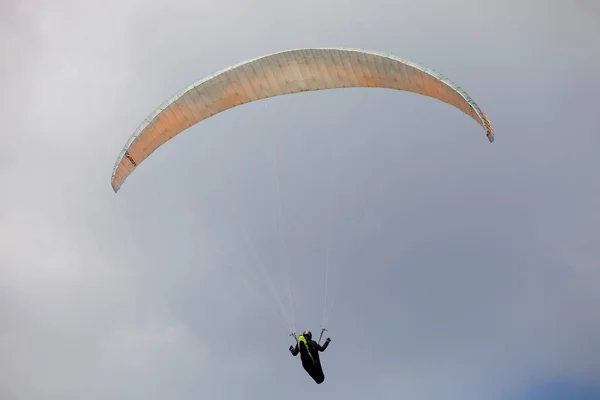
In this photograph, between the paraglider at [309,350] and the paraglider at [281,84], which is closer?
the paraglider at [281,84]

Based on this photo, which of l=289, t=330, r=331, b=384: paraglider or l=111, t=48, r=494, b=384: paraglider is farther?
l=289, t=330, r=331, b=384: paraglider

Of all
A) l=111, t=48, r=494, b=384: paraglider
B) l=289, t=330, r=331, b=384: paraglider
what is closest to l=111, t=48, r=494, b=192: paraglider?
l=111, t=48, r=494, b=384: paraglider

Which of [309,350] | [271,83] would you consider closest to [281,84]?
[271,83]

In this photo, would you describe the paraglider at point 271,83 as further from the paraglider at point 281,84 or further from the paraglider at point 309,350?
the paraglider at point 309,350

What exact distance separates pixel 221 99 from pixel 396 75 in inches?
267

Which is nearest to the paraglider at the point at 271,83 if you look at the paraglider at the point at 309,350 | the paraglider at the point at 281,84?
the paraglider at the point at 281,84

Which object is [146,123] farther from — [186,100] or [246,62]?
[246,62]

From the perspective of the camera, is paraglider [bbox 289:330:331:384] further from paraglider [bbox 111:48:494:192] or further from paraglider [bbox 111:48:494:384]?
paraglider [bbox 111:48:494:192]

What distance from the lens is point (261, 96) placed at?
29.4m

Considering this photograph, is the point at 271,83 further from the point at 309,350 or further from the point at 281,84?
the point at 309,350

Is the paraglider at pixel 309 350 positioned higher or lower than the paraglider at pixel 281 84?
lower

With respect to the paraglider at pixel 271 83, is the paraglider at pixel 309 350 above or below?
below

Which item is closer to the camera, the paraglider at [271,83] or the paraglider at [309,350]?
the paraglider at [271,83]

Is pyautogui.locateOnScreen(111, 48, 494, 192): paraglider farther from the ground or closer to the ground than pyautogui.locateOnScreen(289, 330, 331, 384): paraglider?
farther from the ground
